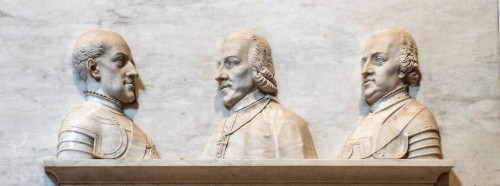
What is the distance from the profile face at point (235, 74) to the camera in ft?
19.4

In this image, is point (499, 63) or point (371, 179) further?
point (499, 63)

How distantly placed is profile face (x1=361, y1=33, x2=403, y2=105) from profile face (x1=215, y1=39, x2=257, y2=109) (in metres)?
0.61

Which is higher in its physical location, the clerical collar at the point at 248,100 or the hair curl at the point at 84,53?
the hair curl at the point at 84,53

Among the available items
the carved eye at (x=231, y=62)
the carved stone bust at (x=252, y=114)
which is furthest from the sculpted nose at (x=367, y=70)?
the carved eye at (x=231, y=62)

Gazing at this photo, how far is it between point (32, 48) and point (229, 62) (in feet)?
3.65

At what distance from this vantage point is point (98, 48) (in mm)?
5926

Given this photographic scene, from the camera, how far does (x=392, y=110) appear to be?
587 centimetres

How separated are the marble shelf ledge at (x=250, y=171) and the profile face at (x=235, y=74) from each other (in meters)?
0.48

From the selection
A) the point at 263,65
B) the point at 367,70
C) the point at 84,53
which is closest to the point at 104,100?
the point at 84,53

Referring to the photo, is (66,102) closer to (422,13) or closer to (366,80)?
(366,80)

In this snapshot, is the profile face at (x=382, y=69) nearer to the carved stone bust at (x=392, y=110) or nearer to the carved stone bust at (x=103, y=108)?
the carved stone bust at (x=392, y=110)

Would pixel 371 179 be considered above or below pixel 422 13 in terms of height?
below

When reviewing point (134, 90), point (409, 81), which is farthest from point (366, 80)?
point (134, 90)

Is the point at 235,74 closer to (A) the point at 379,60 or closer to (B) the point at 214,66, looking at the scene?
(B) the point at 214,66
